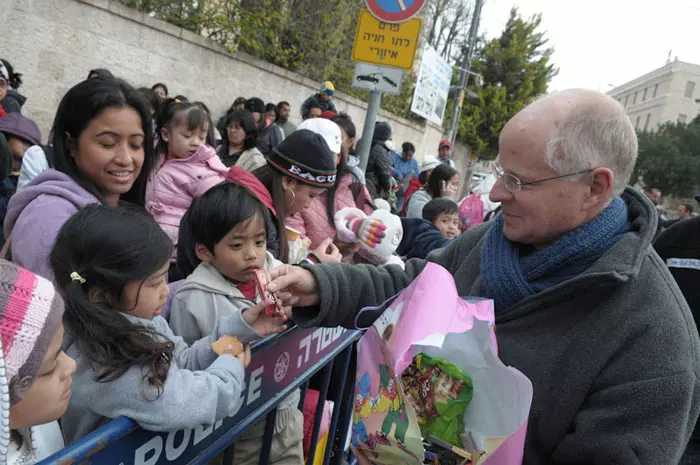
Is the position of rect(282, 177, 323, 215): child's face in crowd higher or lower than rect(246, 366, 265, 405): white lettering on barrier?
higher

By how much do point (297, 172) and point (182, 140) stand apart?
1.12 m

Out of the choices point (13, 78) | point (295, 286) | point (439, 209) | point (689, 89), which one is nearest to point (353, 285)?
point (295, 286)

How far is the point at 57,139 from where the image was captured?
204 centimetres

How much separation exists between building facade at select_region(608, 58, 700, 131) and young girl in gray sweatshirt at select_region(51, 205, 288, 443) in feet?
196

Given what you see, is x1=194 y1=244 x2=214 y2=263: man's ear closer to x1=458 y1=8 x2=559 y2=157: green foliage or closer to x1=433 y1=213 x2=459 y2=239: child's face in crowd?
x1=433 y1=213 x2=459 y2=239: child's face in crowd

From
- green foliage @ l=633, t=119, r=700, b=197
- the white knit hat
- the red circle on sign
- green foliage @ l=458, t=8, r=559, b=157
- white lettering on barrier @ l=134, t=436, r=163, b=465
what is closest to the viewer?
white lettering on barrier @ l=134, t=436, r=163, b=465

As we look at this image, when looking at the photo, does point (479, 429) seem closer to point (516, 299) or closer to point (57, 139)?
point (516, 299)

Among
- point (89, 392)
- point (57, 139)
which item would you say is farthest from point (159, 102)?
point (89, 392)

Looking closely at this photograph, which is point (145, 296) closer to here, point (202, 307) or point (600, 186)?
point (202, 307)

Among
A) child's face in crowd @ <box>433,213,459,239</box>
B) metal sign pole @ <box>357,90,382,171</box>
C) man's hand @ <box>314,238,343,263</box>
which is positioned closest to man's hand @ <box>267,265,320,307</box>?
man's hand @ <box>314,238,343,263</box>

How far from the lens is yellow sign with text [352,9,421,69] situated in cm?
467

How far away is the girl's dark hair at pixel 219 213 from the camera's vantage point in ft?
6.84

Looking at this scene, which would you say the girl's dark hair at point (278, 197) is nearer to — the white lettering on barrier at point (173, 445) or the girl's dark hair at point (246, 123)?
the white lettering on barrier at point (173, 445)

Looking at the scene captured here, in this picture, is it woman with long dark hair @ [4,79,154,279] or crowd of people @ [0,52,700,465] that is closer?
crowd of people @ [0,52,700,465]
